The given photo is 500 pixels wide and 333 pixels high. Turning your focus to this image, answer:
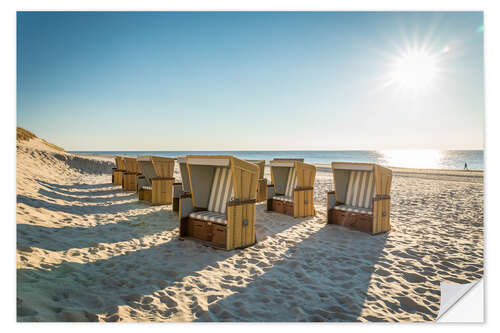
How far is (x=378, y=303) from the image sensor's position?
3141 mm

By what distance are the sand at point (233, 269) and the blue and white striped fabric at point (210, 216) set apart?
515mm

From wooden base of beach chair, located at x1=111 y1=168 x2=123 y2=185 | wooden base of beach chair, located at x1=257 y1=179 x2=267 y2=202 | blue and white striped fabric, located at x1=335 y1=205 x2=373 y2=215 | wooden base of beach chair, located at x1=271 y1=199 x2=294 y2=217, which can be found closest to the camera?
blue and white striped fabric, located at x1=335 y1=205 x2=373 y2=215

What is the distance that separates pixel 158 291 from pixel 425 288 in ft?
11.8

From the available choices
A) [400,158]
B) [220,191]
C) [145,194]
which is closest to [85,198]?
[145,194]

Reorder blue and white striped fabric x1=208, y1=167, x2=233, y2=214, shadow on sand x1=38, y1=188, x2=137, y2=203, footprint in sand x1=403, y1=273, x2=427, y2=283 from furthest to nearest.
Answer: shadow on sand x1=38, y1=188, x2=137, y2=203 < blue and white striped fabric x1=208, y1=167, x2=233, y2=214 < footprint in sand x1=403, y1=273, x2=427, y2=283

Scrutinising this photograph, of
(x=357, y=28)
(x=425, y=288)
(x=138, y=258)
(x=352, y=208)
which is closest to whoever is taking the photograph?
(x=425, y=288)

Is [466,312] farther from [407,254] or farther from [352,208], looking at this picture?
[352,208]

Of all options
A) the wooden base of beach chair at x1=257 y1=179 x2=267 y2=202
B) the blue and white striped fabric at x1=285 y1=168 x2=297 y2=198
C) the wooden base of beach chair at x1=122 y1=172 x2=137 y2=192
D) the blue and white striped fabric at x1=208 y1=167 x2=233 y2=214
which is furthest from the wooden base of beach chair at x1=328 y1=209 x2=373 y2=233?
the wooden base of beach chair at x1=122 y1=172 x2=137 y2=192

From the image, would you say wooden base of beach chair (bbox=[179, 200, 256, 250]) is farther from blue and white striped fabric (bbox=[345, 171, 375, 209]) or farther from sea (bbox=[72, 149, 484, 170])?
sea (bbox=[72, 149, 484, 170])

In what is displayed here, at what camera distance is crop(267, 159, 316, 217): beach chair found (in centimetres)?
740

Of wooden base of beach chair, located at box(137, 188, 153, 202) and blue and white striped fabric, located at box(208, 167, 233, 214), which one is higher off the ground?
blue and white striped fabric, located at box(208, 167, 233, 214)

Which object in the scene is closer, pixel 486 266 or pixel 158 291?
pixel 158 291

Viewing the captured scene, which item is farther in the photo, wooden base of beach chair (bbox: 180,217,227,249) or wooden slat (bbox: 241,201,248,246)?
wooden slat (bbox: 241,201,248,246)
